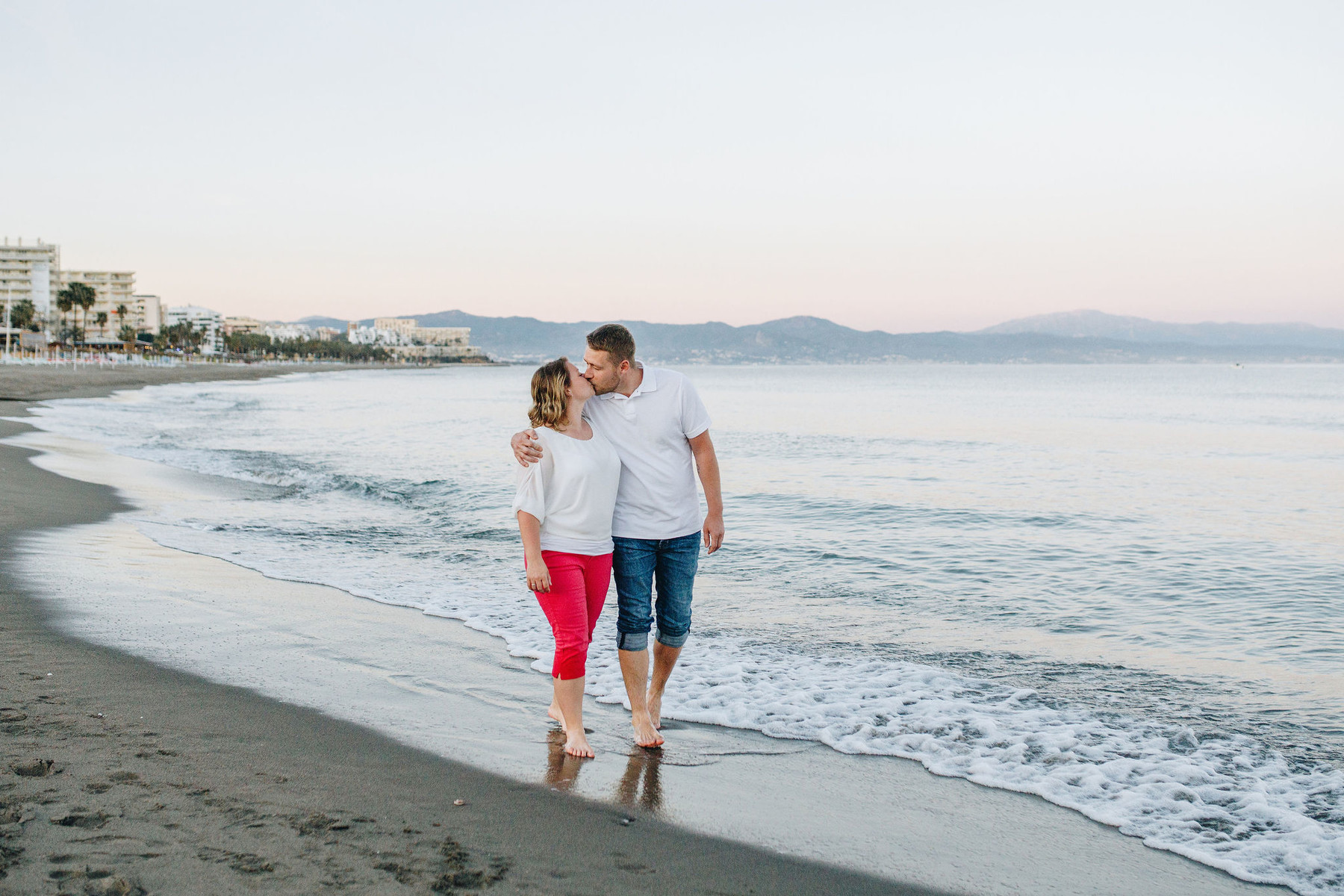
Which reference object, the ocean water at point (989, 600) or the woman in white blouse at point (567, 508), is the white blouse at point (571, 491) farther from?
the ocean water at point (989, 600)

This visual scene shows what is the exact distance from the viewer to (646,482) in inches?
162

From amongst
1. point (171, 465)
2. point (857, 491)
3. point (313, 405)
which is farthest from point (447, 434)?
point (313, 405)

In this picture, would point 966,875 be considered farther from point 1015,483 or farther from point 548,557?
point 1015,483

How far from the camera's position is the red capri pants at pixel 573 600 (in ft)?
13.1

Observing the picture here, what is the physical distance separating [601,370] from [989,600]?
5.60m

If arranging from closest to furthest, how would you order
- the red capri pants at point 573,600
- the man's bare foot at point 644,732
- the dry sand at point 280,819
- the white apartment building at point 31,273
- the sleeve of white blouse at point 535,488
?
the dry sand at point 280,819, the sleeve of white blouse at point 535,488, the red capri pants at point 573,600, the man's bare foot at point 644,732, the white apartment building at point 31,273

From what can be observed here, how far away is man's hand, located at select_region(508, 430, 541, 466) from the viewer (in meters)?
3.82

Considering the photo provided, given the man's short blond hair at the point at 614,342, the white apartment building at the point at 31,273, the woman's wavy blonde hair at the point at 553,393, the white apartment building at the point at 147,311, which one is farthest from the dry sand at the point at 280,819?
the white apartment building at the point at 147,311

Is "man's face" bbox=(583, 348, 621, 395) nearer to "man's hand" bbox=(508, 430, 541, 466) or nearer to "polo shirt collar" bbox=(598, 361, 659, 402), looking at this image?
"polo shirt collar" bbox=(598, 361, 659, 402)

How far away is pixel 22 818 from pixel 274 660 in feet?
7.81

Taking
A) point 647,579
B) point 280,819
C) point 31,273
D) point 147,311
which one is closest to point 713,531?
point 647,579

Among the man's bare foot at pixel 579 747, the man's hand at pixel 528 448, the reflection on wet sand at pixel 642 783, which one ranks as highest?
the man's hand at pixel 528 448

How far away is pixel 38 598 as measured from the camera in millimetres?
6262

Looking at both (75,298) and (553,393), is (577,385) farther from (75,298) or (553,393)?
(75,298)
